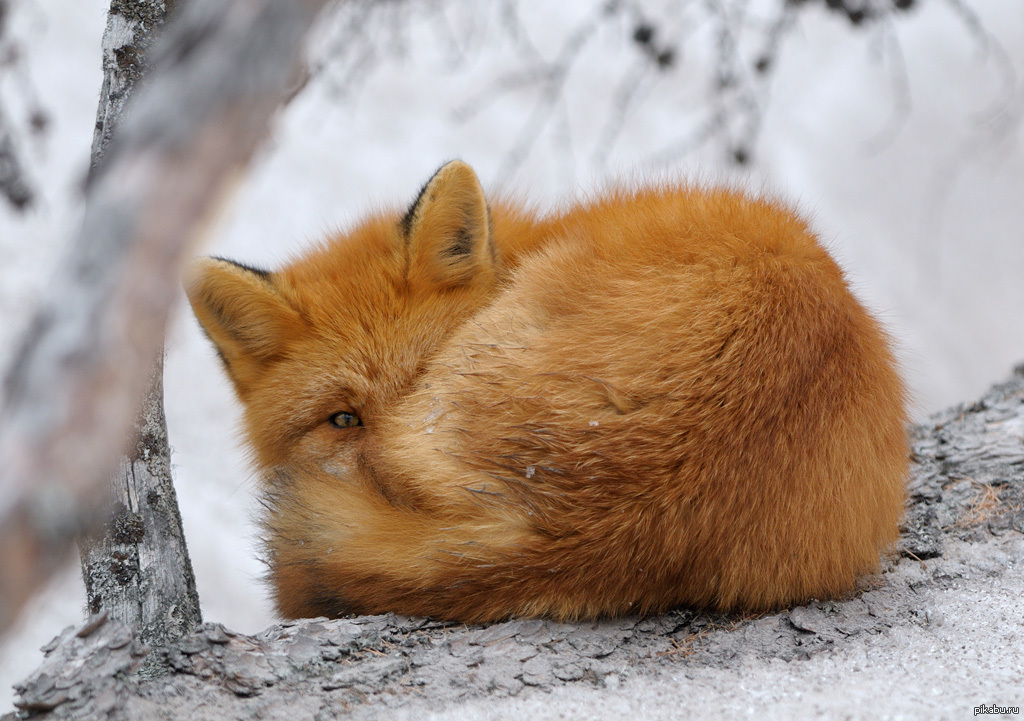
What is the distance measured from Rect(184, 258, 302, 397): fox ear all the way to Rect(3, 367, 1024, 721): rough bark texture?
1.85 feet

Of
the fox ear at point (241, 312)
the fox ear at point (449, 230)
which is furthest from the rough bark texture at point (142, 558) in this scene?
the fox ear at point (449, 230)

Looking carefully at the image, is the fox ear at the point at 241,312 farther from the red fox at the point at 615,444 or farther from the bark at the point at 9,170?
the bark at the point at 9,170

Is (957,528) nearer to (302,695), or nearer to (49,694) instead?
(302,695)

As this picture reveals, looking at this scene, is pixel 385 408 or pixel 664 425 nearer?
pixel 664 425

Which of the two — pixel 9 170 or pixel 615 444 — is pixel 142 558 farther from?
pixel 9 170

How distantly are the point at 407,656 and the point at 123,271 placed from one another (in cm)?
76

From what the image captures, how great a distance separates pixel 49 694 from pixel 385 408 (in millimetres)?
643

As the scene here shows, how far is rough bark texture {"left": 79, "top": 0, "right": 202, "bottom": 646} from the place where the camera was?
1.17m

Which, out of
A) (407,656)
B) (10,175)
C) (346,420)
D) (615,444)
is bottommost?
(407,656)

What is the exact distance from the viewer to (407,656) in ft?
3.52

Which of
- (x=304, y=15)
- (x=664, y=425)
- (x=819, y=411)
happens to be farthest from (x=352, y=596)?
(x=304, y=15)

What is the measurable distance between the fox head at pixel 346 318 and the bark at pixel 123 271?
87 cm

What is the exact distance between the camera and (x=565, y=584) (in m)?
1.10

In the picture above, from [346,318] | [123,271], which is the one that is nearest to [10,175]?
[346,318]
